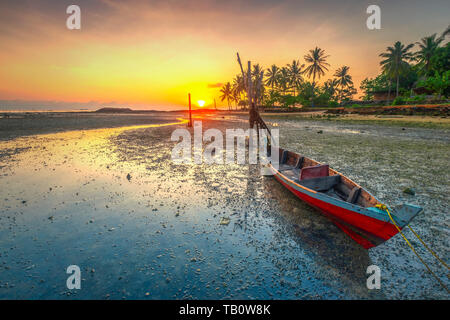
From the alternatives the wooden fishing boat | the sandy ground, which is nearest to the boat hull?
the wooden fishing boat

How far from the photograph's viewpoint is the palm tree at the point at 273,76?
67625mm

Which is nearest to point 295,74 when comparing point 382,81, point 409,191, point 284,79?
point 284,79

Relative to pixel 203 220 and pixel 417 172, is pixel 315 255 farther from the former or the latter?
pixel 417 172

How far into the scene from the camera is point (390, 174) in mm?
8875

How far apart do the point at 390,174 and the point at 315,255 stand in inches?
297

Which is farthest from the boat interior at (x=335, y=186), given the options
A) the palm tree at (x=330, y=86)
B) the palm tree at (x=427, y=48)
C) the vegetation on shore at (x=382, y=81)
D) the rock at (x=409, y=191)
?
the palm tree at (x=330, y=86)

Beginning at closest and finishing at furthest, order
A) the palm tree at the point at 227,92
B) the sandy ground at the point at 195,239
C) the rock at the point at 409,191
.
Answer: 1. the sandy ground at the point at 195,239
2. the rock at the point at 409,191
3. the palm tree at the point at 227,92

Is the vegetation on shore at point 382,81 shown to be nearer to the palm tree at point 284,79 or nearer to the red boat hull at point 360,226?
the palm tree at point 284,79

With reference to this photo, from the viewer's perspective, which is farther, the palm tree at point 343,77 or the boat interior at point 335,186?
the palm tree at point 343,77

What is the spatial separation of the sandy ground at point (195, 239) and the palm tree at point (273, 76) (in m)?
65.8

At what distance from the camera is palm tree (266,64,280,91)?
2662 inches

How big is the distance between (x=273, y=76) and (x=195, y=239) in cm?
7354

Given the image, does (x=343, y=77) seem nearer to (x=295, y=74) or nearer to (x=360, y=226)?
(x=295, y=74)

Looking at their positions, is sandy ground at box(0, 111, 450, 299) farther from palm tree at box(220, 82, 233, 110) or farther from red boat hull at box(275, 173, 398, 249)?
palm tree at box(220, 82, 233, 110)
